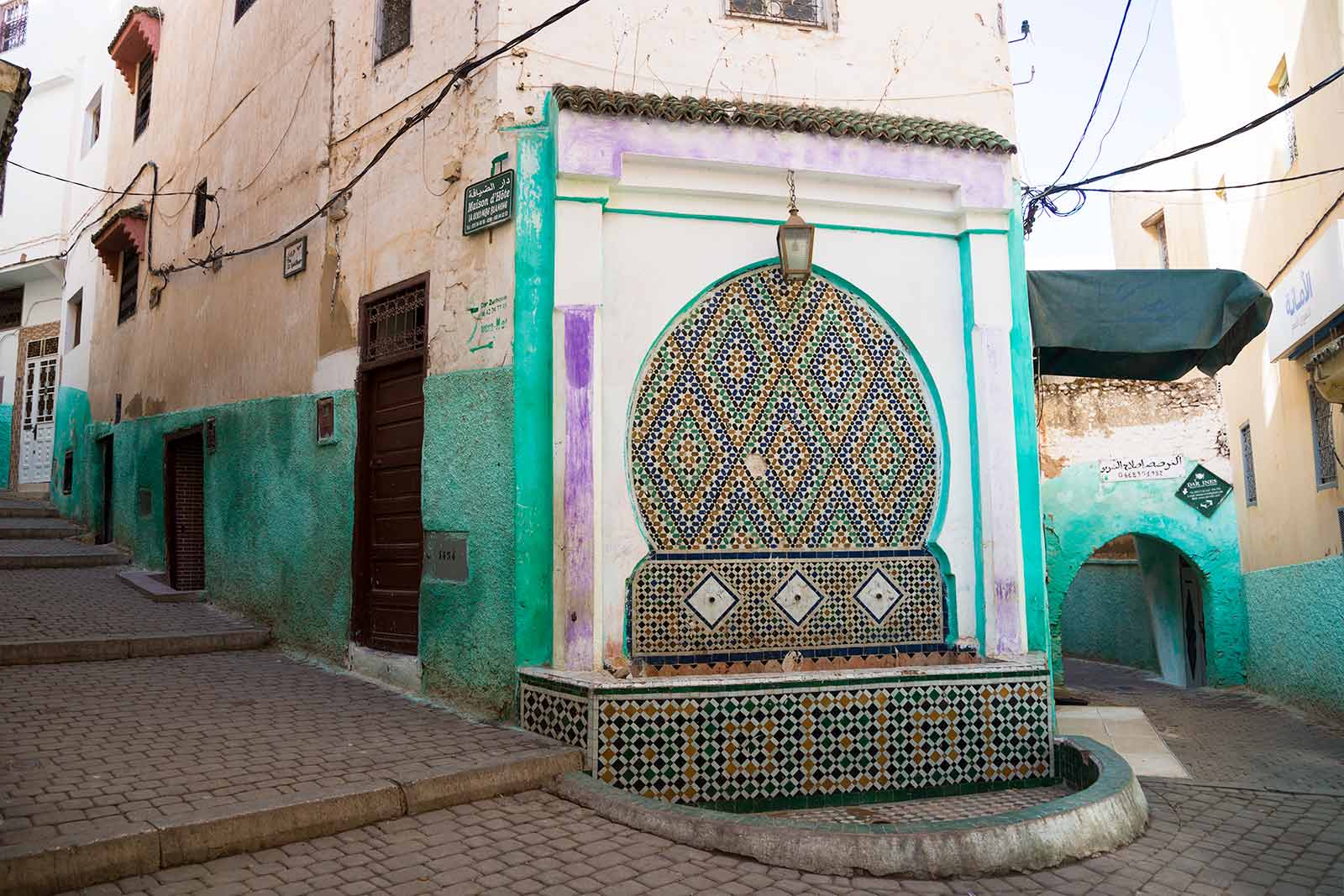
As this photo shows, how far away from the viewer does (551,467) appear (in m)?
5.12

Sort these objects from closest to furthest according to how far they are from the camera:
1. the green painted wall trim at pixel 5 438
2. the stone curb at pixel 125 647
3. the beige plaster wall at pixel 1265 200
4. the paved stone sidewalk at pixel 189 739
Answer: the paved stone sidewalk at pixel 189 739, the stone curb at pixel 125 647, the beige plaster wall at pixel 1265 200, the green painted wall trim at pixel 5 438

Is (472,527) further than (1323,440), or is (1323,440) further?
(1323,440)

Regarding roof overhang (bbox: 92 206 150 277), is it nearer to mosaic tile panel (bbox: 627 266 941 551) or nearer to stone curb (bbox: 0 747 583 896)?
mosaic tile panel (bbox: 627 266 941 551)

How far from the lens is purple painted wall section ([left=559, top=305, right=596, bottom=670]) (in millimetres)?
4938

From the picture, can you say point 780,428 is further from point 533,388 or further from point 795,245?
point 533,388

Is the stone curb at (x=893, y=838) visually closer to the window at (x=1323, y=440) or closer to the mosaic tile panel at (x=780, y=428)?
the mosaic tile panel at (x=780, y=428)

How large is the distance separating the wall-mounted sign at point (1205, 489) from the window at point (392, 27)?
31.7 feet

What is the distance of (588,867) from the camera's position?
3.46 metres

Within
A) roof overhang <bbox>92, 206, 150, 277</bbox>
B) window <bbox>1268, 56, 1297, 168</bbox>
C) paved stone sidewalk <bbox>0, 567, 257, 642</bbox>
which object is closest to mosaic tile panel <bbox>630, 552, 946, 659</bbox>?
paved stone sidewalk <bbox>0, 567, 257, 642</bbox>

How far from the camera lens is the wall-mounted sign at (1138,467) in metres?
11.0

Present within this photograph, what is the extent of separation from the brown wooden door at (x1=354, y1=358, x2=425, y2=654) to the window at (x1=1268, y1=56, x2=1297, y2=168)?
8.45 meters

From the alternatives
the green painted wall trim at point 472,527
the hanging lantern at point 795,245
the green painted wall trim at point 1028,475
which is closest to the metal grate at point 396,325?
the green painted wall trim at point 472,527

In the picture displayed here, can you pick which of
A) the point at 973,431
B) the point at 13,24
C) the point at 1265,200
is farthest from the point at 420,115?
the point at 13,24

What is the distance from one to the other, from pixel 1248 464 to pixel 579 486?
31.8 ft
